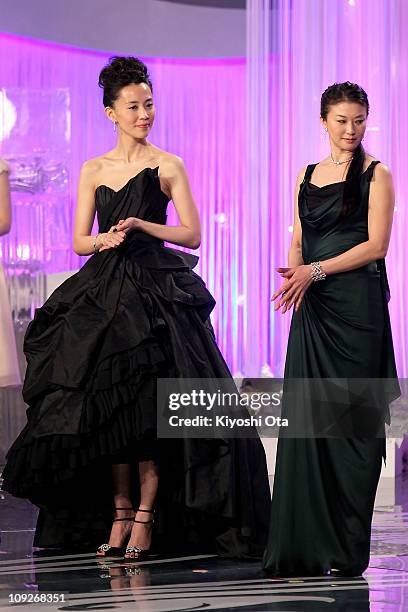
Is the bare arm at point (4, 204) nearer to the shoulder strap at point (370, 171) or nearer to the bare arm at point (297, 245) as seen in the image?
the bare arm at point (297, 245)

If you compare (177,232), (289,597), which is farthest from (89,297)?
(289,597)

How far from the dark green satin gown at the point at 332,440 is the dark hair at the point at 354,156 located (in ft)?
0.07

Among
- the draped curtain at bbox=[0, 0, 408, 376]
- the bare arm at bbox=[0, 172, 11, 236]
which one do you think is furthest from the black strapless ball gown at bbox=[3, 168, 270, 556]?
the draped curtain at bbox=[0, 0, 408, 376]

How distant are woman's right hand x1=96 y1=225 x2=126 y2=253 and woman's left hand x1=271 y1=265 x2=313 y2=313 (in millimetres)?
677

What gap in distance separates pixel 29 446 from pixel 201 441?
0.60 m

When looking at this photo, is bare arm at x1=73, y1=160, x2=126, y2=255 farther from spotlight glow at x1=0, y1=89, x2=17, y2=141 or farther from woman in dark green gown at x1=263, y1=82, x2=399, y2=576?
spotlight glow at x1=0, y1=89, x2=17, y2=141

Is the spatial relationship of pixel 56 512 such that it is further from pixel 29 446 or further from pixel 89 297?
pixel 89 297

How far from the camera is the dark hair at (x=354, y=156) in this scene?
125 inches

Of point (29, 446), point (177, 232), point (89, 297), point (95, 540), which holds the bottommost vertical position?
point (95, 540)

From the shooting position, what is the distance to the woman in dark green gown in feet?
10.2

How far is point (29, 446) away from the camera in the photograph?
11.9 ft

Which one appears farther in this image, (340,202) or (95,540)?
(95,540)

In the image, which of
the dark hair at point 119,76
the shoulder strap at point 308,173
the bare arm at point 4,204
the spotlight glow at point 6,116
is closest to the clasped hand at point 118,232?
the dark hair at point 119,76

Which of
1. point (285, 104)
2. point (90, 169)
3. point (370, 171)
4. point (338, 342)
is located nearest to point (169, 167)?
point (90, 169)
